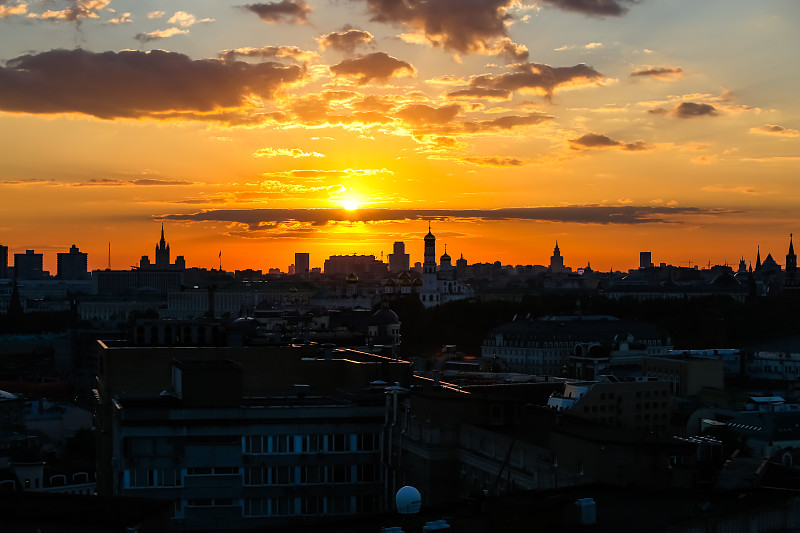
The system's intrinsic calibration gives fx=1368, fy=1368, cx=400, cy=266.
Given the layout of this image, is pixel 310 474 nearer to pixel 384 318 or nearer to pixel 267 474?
pixel 267 474

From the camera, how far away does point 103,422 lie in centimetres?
4391

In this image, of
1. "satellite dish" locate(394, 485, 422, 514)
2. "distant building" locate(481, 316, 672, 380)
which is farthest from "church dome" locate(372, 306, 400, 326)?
"satellite dish" locate(394, 485, 422, 514)

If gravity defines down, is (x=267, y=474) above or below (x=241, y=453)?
below

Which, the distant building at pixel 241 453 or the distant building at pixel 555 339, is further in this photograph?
the distant building at pixel 555 339

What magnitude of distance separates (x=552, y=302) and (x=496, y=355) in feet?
162

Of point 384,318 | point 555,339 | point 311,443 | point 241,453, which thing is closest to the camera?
point 241,453

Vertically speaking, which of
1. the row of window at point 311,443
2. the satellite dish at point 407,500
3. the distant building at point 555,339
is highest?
the satellite dish at point 407,500

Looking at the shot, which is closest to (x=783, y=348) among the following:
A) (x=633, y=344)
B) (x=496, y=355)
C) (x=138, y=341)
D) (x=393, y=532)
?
(x=633, y=344)

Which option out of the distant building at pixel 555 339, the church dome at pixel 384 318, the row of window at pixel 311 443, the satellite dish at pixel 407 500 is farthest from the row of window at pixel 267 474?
the church dome at pixel 384 318

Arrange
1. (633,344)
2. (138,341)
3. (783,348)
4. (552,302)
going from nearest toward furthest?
(138,341) < (633,344) < (783,348) < (552,302)

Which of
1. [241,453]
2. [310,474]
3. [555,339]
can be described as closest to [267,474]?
[241,453]

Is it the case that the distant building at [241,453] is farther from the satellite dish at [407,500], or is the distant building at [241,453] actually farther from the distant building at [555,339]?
the distant building at [555,339]

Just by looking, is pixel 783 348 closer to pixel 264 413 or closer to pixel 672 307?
pixel 672 307

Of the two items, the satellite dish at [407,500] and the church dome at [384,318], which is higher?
the satellite dish at [407,500]
